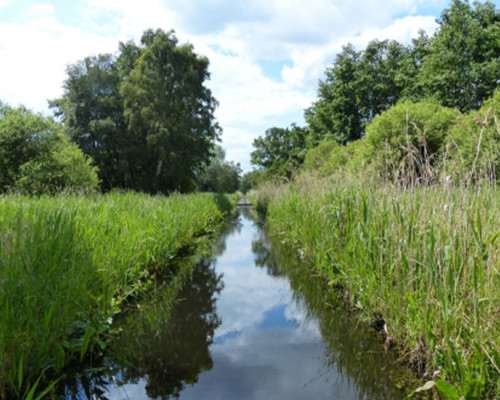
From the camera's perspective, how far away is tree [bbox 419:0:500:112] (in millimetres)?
20312

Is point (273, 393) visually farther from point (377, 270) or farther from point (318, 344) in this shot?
point (377, 270)

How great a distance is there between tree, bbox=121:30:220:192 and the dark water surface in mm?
20530

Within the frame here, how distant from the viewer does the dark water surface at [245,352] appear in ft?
9.43

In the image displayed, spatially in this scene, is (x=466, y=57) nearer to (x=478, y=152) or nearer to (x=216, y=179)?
(x=478, y=152)

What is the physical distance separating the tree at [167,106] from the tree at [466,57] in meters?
15.5

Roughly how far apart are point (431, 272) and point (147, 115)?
24.2 meters

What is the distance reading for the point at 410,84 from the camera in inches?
1071

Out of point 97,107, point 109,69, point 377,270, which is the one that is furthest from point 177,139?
point 377,270

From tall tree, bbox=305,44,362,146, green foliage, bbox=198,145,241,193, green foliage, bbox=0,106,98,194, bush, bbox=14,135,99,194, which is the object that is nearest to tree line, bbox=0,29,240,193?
bush, bbox=14,135,99,194

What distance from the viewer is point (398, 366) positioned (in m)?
3.11

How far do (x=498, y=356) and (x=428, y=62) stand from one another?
25097 millimetres

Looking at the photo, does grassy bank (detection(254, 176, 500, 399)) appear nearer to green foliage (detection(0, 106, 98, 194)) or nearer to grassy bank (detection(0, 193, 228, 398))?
grassy bank (detection(0, 193, 228, 398))

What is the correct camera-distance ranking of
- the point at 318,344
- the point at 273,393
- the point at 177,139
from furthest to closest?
the point at 177,139, the point at 318,344, the point at 273,393

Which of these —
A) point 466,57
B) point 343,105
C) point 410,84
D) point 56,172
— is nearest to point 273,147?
point 343,105
